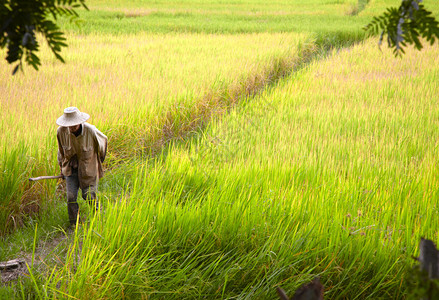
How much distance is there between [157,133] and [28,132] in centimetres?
119

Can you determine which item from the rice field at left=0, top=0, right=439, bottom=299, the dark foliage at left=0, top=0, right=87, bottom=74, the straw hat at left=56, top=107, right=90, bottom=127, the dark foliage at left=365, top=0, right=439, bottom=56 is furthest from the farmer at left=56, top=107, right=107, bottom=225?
the dark foliage at left=365, top=0, right=439, bottom=56

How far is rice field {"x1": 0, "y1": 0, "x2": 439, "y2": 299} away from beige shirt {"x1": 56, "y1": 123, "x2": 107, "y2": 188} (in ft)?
0.90

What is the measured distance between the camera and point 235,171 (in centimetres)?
268

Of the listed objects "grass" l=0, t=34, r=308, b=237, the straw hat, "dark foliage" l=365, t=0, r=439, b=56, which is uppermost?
"dark foliage" l=365, t=0, r=439, b=56

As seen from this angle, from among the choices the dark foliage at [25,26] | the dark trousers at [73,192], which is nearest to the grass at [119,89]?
the dark trousers at [73,192]

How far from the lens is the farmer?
2.47 meters

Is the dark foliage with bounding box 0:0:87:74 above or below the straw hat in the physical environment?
above

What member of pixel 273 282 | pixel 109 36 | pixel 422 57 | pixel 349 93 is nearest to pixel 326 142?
pixel 273 282

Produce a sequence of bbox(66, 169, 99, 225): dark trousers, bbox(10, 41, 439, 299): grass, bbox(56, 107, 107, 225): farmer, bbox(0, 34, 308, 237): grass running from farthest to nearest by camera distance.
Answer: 1. bbox(0, 34, 308, 237): grass
2. bbox(66, 169, 99, 225): dark trousers
3. bbox(56, 107, 107, 225): farmer
4. bbox(10, 41, 439, 299): grass

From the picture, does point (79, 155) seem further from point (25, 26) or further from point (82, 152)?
point (25, 26)

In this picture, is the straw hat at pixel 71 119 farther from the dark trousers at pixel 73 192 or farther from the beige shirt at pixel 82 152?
the dark trousers at pixel 73 192

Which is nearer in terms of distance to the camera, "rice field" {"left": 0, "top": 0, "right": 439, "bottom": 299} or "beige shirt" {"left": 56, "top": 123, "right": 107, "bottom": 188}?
"rice field" {"left": 0, "top": 0, "right": 439, "bottom": 299}

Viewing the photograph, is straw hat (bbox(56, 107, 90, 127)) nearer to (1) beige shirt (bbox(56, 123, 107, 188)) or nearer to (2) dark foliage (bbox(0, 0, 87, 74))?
(1) beige shirt (bbox(56, 123, 107, 188))

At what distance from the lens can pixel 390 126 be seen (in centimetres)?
395
